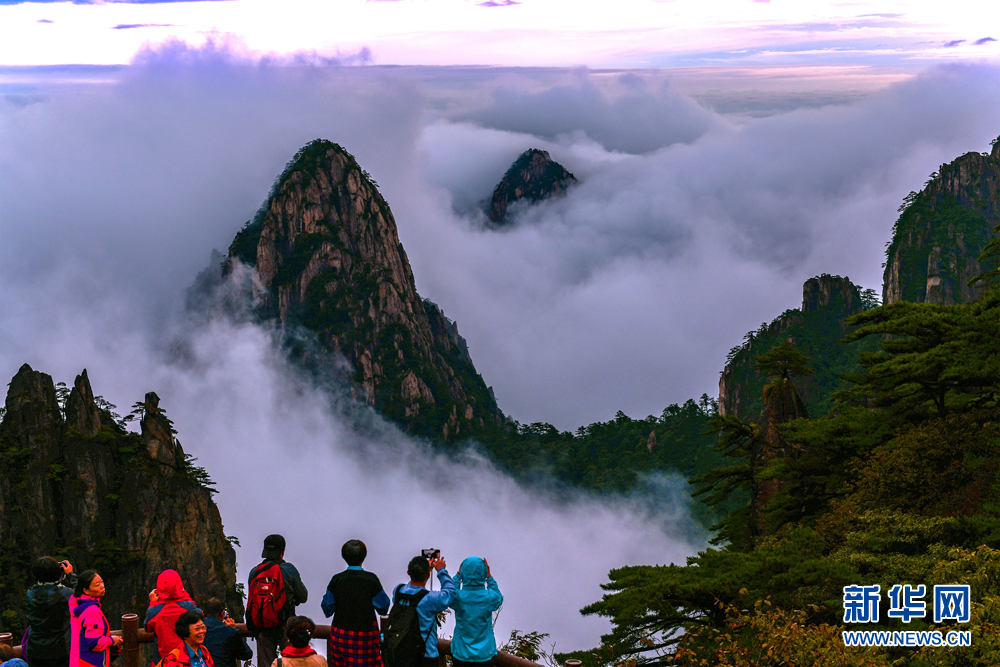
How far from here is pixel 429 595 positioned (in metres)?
9.47

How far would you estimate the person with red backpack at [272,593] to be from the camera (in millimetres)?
10039

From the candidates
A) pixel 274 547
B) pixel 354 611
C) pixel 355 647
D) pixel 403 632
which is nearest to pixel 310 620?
pixel 354 611

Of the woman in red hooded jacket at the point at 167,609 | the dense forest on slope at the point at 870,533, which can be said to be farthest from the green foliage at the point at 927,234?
the woman in red hooded jacket at the point at 167,609

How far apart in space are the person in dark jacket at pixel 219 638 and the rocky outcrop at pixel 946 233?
105 m

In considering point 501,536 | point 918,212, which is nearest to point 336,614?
point 918,212

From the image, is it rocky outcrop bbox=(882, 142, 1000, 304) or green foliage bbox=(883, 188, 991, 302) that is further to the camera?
green foliage bbox=(883, 188, 991, 302)

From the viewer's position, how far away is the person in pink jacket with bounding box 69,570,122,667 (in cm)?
948

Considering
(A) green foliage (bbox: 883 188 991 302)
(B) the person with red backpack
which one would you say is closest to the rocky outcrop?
(A) green foliage (bbox: 883 188 991 302)

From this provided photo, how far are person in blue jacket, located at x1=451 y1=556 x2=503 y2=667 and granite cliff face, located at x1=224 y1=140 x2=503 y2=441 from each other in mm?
137187

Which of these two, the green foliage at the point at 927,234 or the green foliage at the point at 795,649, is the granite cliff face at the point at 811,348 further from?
the green foliage at the point at 795,649

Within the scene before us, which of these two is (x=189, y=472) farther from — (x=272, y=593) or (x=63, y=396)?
(x=272, y=593)

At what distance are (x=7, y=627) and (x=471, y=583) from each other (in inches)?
1944

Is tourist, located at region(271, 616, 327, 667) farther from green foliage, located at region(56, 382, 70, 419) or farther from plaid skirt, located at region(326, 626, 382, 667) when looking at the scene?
green foliage, located at region(56, 382, 70, 419)

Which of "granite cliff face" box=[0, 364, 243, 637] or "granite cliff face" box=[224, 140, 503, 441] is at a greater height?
"granite cliff face" box=[224, 140, 503, 441]
